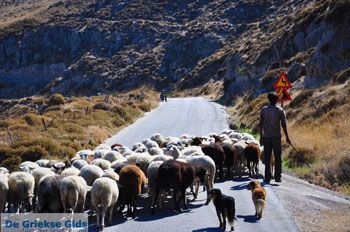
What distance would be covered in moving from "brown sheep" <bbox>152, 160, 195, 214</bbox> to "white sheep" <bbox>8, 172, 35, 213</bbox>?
3084 mm

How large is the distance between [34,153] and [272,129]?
11795 mm

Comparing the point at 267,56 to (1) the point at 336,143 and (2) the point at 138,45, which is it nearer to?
(1) the point at 336,143

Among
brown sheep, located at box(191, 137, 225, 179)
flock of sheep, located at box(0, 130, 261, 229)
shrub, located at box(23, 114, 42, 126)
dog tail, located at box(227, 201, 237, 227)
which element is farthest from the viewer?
shrub, located at box(23, 114, 42, 126)

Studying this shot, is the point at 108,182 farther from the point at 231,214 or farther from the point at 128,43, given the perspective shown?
the point at 128,43

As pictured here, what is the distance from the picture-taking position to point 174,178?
40.6 ft

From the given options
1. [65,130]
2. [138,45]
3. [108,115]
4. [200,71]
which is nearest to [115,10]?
[138,45]

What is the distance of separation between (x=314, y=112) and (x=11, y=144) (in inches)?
583

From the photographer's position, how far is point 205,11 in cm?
11800

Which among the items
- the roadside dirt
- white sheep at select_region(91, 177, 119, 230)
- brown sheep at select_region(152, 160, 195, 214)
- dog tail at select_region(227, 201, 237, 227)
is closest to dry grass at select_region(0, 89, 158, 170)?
brown sheep at select_region(152, 160, 195, 214)

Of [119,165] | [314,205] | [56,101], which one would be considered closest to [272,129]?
[314,205]

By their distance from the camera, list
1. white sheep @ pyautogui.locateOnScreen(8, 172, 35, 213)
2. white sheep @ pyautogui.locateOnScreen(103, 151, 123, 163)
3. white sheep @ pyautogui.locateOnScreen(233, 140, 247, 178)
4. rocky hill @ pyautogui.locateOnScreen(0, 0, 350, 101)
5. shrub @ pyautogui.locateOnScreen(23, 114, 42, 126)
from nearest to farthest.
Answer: white sheep @ pyautogui.locateOnScreen(8, 172, 35, 213) → white sheep @ pyautogui.locateOnScreen(103, 151, 123, 163) → white sheep @ pyautogui.locateOnScreen(233, 140, 247, 178) → shrub @ pyautogui.locateOnScreen(23, 114, 42, 126) → rocky hill @ pyautogui.locateOnScreen(0, 0, 350, 101)

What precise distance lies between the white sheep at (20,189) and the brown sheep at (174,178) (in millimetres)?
3084

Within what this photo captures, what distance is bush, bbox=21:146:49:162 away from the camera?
872 inches

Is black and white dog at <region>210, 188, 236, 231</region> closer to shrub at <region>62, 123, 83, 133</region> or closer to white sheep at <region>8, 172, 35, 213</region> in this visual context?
white sheep at <region>8, 172, 35, 213</region>
